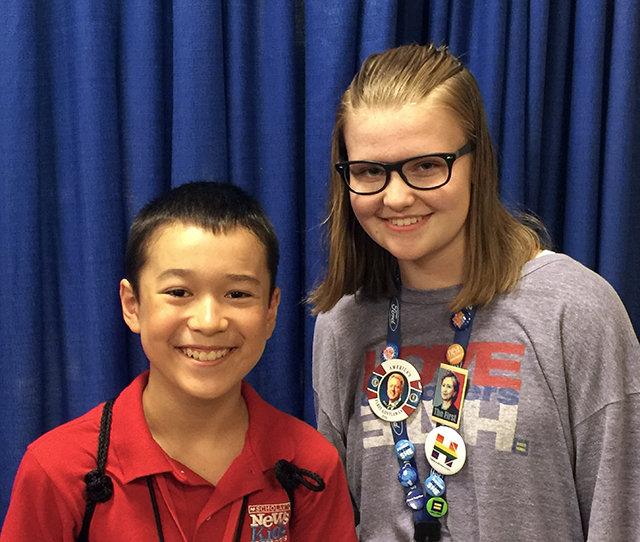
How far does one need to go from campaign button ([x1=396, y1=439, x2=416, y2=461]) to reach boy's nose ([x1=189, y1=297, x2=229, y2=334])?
0.48m

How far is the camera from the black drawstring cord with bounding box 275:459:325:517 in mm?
1106

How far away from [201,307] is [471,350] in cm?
56

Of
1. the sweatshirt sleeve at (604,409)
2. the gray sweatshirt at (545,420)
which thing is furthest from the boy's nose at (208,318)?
the sweatshirt sleeve at (604,409)

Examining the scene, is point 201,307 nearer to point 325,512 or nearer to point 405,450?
point 325,512

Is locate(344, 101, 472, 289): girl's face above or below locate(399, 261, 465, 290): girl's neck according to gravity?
above

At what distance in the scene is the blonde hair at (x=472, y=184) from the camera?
124 centimetres

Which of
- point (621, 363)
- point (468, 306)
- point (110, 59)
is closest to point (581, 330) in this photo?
point (621, 363)

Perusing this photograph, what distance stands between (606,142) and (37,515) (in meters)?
1.47

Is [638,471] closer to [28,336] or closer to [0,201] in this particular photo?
[28,336]

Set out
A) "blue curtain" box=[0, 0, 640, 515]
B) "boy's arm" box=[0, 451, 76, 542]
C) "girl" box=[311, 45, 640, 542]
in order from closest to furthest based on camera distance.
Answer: "boy's arm" box=[0, 451, 76, 542] < "girl" box=[311, 45, 640, 542] < "blue curtain" box=[0, 0, 640, 515]

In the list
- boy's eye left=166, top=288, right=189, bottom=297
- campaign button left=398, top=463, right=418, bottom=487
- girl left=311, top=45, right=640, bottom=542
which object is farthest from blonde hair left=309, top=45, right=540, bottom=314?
boy's eye left=166, top=288, right=189, bottom=297

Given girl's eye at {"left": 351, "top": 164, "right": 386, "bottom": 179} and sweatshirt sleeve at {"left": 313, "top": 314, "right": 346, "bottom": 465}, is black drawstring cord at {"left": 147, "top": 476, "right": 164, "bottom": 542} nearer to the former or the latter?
sweatshirt sleeve at {"left": 313, "top": 314, "right": 346, "bottom": 465}

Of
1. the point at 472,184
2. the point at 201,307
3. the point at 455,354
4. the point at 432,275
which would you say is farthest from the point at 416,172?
the point at 201,307

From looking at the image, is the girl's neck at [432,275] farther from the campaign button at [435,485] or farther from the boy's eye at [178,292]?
the boy's eye at [178,292]
